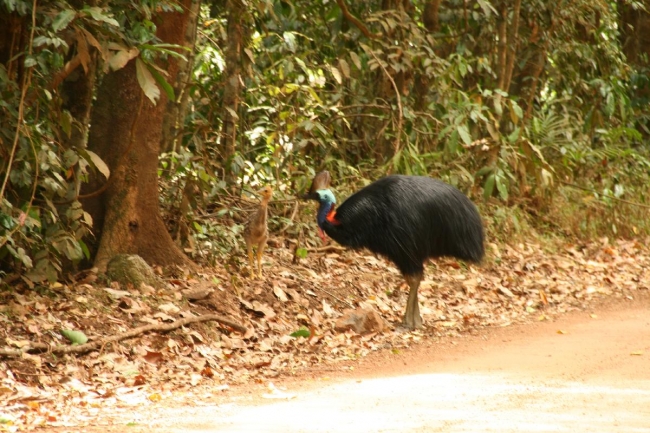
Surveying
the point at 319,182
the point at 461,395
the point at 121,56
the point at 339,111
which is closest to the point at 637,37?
the point at 339,111

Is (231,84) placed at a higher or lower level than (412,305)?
higher

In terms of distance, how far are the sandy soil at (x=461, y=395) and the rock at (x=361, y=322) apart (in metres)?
0.49

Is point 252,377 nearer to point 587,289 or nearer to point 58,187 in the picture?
point 58,187

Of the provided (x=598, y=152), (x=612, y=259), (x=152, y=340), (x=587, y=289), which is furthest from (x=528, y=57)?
(x=152, y=340)

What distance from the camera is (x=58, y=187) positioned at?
5938mm

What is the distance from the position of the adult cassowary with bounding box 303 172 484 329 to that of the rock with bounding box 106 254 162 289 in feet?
4.39

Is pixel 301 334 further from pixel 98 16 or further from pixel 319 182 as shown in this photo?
pixel 98 16

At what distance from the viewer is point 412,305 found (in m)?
7.18

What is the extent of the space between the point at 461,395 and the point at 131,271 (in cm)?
279

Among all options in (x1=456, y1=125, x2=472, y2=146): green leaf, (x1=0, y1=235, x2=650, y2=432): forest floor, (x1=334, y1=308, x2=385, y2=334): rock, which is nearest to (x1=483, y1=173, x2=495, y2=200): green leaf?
(x1=456, y1=125, x2=472, y2=146): green leaf

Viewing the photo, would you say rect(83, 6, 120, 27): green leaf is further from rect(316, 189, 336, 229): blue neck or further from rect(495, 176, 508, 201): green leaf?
rect(495, 176, 508, 201): green leaf

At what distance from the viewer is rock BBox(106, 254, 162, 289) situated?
6715 mm

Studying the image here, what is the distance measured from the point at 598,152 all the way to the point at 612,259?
192cm

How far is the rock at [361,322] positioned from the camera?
6.88m
